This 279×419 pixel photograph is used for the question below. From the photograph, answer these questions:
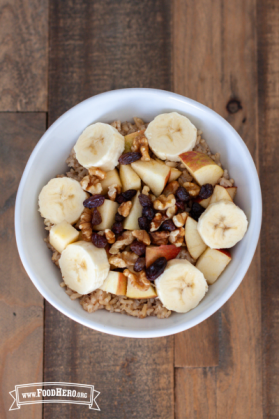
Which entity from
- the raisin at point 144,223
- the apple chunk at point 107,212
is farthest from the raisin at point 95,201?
the raisin at point 144,223

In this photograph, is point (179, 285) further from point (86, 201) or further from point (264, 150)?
point (264, 150)

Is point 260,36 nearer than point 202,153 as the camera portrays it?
No

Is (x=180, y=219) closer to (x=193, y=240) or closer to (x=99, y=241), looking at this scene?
(x=193, y=240)

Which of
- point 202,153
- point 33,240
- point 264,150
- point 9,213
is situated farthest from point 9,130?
point 264,150

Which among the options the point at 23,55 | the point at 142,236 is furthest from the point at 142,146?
the point at 23,55

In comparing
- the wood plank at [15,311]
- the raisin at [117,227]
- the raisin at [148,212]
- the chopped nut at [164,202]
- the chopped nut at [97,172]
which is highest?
the chopped nut at [97,172]

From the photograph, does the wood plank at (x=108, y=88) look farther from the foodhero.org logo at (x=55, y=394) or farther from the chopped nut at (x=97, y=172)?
the chopped nut at (x=97, y=172)

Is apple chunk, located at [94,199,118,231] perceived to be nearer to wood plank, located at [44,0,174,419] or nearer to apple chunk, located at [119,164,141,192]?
apple chunk, located at [119,164,141,192]
